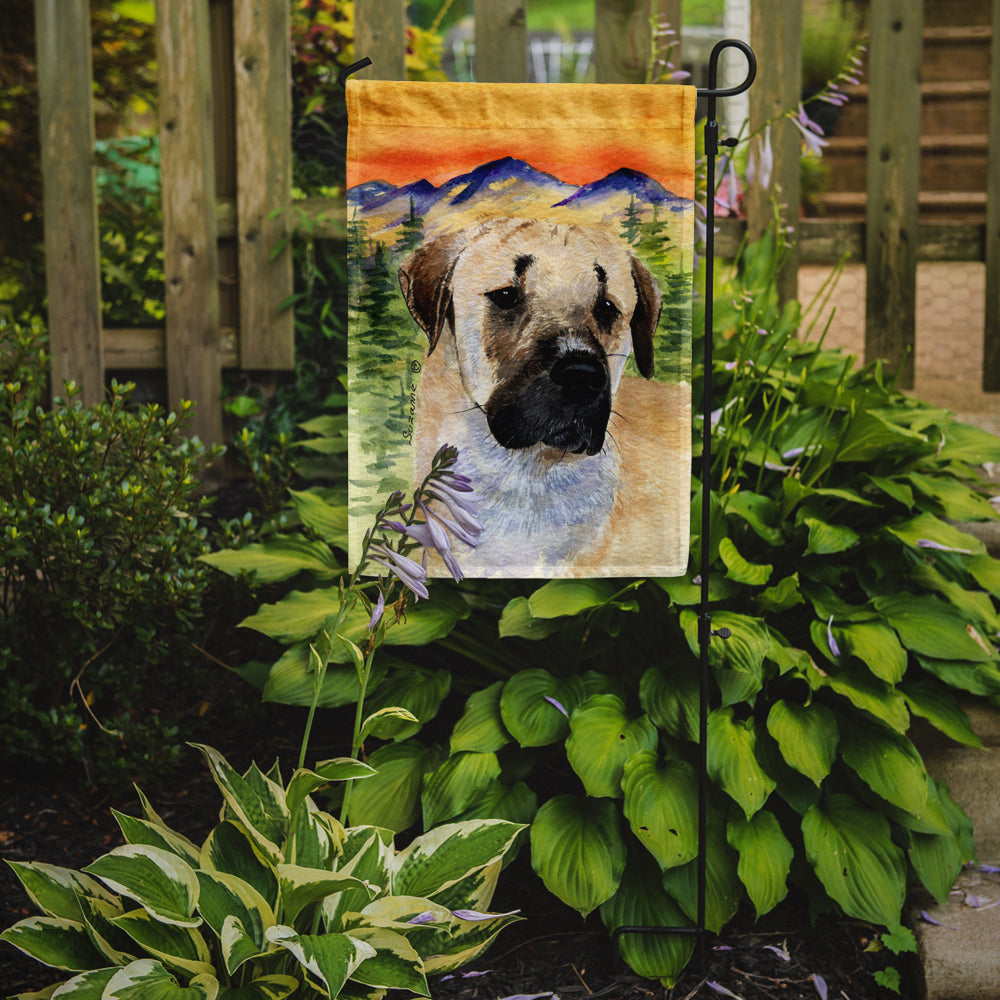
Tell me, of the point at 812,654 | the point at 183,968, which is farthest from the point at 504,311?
the point at 183,968

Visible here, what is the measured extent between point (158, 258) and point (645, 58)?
1.90 metres


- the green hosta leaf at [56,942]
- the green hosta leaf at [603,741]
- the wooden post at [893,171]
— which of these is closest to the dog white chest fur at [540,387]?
the green hosta leaf at [603,741]

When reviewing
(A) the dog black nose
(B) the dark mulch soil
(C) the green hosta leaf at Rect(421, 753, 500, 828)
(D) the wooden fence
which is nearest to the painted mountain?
(A) the dog black nose

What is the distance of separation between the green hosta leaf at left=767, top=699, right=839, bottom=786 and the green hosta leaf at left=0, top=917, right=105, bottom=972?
4.18 feet

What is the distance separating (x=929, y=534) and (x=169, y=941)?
5.64 feet

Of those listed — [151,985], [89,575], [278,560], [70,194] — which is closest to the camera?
[151,985]

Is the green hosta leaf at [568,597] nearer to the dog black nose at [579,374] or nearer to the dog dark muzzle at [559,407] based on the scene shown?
the dog dark muzzle at [559,407]

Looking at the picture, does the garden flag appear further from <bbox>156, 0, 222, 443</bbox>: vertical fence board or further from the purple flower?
<bbox>156, 0, 222, 443</bbox>: vertical fence board

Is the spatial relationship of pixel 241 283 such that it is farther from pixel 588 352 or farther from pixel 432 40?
pixel 588 352

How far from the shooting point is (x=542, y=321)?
6.12ft

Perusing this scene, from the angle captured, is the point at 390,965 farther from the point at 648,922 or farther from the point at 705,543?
the point at 705,543

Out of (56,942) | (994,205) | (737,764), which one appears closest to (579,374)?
(737,764)

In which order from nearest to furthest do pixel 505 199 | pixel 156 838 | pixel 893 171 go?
pixel 156 838 → pixel 505 199 → pixel 893 171

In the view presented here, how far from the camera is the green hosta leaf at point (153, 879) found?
1502 millimetres
